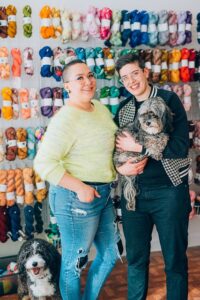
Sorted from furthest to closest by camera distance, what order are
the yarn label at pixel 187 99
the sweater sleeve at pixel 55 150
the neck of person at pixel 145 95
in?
1. the yarn label at pixel 187 99
2. the neck of person at pixel 145 95
3. the sweater sleeve at pixel 55 150

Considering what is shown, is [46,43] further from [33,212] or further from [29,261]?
[29,261]

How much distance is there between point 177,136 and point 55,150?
55 centimetres

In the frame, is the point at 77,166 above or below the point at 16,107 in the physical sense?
below

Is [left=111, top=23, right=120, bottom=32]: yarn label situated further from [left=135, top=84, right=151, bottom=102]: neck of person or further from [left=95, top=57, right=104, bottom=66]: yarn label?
[left=135, top=84, right=151, bottom=102]: neck of person

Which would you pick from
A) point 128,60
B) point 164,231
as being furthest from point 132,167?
point 128,60

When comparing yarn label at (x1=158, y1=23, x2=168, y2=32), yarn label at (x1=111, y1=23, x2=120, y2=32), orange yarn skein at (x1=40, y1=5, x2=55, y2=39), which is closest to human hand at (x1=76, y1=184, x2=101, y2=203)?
orange yarn skein at (x1=40, y1=5, x2=55, y2=39)

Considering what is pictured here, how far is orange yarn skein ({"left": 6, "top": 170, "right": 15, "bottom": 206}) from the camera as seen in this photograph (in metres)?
2.55

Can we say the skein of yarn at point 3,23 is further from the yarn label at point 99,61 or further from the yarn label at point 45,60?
the yarn label at point 99,61

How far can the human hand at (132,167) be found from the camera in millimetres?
1665

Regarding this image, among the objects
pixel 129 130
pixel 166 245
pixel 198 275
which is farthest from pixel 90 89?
pixel 198 275

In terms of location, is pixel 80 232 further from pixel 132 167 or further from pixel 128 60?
pixel 128 60

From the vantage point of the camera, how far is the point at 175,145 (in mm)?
1659

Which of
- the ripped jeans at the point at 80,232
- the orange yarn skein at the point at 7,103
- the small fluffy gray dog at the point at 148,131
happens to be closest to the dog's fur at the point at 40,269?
the ripped jeans at the point at 80,232

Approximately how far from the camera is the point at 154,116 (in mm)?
1616
